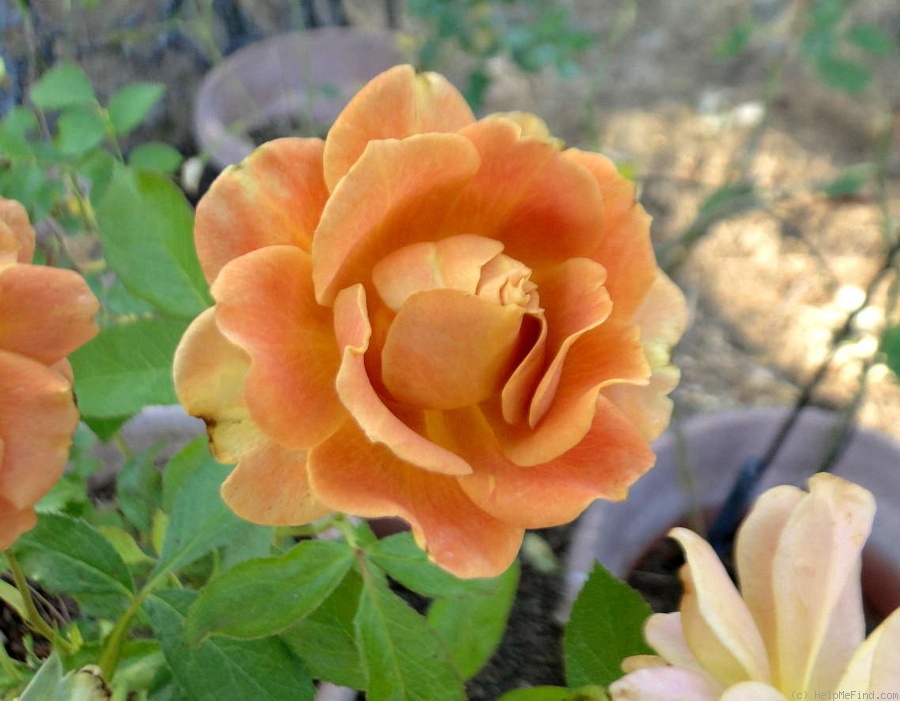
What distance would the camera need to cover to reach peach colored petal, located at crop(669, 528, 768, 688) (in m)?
0.28

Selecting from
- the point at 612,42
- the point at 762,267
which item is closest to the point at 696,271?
the point at 762,267

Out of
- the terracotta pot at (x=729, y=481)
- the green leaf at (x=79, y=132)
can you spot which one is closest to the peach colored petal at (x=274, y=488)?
the green leaf at (x=79, y=132)

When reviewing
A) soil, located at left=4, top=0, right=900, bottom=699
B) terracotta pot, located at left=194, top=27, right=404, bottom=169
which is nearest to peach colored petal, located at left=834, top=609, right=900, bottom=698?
soil, located at left=4, top=0, right=900, bottom=699

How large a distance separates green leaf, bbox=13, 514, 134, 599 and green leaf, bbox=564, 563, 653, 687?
228 millimetres

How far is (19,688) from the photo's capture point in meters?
0.37

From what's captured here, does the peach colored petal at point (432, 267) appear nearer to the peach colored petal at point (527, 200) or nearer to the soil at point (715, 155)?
the peach colored petal at point (527, 200)

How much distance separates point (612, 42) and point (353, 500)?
1586 mm

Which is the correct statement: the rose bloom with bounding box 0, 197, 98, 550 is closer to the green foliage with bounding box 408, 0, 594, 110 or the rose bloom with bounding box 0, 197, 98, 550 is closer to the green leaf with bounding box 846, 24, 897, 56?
the green foliage with bounding box 408, 0, 594, 110

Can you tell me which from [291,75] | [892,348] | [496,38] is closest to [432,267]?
[892,348]

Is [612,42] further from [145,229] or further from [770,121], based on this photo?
[145,229]

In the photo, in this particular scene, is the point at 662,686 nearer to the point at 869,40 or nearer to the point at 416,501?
the point at 416,501

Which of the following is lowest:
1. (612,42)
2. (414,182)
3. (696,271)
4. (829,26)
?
(696,271)

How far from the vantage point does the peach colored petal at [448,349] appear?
0.28 m

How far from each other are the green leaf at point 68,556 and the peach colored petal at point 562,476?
0.19 meters
